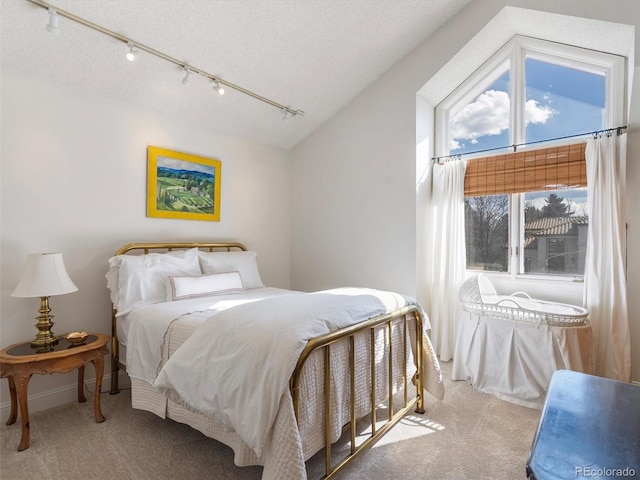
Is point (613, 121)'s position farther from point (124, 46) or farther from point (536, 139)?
point (124, 46)

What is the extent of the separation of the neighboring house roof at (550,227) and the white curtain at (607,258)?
0.31 metres

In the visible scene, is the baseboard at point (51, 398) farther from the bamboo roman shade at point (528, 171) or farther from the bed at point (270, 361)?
the bamboo roman shade at point (528, 171)

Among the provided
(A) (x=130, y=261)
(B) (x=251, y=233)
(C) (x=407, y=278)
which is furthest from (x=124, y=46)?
(C) (x=407, y=278)

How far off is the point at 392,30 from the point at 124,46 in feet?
7.43

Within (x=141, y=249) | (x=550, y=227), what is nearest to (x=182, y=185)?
(x=141, y=249)

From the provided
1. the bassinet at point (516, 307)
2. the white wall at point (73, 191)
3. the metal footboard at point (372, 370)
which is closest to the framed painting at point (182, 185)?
the white wall at point (73, 191)

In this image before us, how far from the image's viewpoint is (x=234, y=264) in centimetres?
340

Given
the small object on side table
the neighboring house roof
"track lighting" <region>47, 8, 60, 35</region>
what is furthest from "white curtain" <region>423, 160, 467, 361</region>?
"track lighting" <region>47, 8, 60, 35</region>

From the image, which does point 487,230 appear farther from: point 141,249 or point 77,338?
point 77,338

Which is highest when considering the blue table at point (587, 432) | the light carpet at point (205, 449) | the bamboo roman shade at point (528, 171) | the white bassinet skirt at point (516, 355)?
the bamboo roman shade at point (528, 171)

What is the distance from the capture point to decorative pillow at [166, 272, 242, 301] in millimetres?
2723

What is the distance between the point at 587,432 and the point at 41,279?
110 inches

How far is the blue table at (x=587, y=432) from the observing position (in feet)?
2.41

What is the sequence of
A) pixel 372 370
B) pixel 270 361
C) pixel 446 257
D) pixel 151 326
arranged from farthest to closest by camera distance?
1. pixel 446 257
2. pixel 151 326
3. pixel 372 370
4. pixel 270 361
